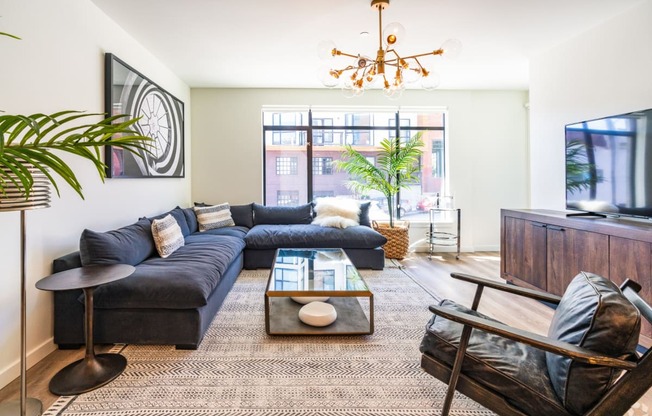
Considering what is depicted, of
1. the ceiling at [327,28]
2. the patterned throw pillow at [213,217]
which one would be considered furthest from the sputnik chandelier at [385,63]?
the patterned throw pillow at [213,217]

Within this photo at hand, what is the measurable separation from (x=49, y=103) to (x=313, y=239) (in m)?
2.75

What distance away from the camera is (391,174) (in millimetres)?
4637

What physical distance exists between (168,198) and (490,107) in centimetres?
494

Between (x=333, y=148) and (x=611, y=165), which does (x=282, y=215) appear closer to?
(x=333, y=148)

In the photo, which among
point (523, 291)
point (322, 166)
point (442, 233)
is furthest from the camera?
point (322, 166)

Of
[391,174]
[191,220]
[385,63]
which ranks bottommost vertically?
[191,220]

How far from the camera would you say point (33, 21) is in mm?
1988

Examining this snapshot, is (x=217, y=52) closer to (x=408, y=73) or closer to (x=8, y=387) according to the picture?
(x=408, y=73)

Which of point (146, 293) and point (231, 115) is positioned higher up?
point (231, 115)

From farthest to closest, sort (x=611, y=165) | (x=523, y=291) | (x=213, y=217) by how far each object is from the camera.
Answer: (x=213, y=217) < (x=611, y=165) < (x=523, y=291)

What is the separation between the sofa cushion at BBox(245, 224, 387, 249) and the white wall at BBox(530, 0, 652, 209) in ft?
6.49

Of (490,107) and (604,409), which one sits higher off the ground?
(490,107)

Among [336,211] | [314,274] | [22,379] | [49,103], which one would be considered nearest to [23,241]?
[22,379]

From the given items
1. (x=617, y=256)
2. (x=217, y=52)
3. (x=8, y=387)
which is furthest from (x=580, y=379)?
(x=217, y=52)
